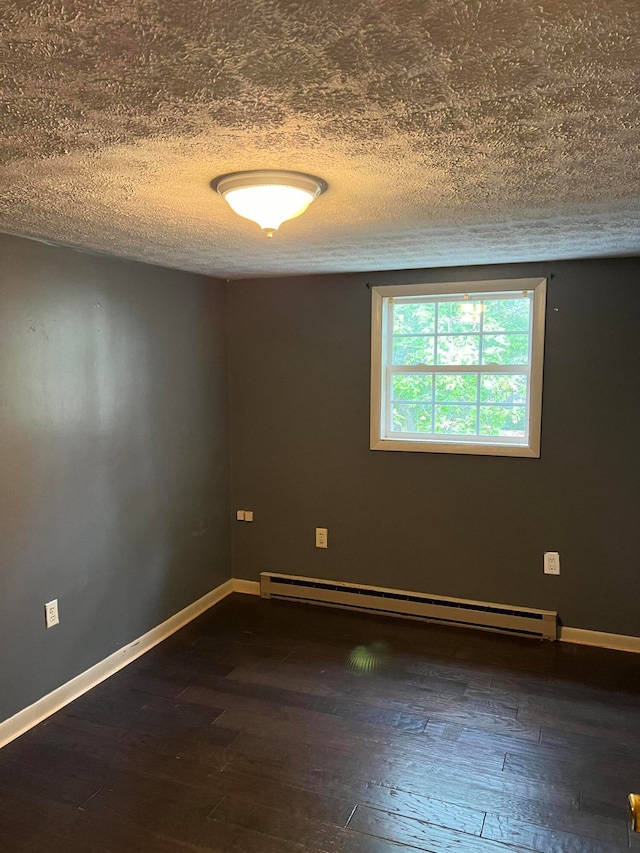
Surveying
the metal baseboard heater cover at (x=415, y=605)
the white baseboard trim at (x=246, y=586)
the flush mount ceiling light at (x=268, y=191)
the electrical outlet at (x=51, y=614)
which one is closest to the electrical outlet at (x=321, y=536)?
the metal baseboard heater cover at (x=415, y=605)

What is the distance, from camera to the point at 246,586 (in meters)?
4.25

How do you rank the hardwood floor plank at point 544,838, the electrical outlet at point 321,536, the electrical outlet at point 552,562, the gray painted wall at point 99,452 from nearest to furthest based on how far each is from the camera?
the hardwood floor plank at point 544,838
the gray painted wall at point 99,452
the electrical outlet at point 552,562
the electrical outlet at point 321,536

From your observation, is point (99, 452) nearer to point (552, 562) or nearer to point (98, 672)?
point (98, 672)

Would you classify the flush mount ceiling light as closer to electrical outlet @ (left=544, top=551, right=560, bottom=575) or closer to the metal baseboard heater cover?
electrical outlet @ (left=544, top=551, right=560, bottom=575)

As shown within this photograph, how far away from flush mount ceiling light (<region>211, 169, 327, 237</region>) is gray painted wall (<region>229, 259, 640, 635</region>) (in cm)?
189

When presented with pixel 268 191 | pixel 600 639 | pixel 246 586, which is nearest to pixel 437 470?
pixel 600 639

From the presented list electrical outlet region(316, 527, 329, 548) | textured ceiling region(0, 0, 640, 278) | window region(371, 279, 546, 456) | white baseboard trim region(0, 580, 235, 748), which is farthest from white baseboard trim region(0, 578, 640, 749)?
textured ceiling region(0, 0, 640, 278)

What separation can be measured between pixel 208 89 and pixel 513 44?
1.90 ft

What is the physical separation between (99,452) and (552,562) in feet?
8.45

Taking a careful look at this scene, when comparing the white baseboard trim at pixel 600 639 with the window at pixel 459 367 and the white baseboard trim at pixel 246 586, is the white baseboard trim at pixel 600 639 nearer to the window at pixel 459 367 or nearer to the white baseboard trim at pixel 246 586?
the window at pixel 459 367

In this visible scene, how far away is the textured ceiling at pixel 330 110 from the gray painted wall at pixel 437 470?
1030 mm

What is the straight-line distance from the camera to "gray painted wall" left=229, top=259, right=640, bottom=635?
332 cm

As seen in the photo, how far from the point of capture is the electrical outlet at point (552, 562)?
3490 millimetres

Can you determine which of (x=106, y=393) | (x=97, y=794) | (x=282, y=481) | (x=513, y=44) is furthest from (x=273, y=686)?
(x=513, y=44)
